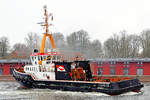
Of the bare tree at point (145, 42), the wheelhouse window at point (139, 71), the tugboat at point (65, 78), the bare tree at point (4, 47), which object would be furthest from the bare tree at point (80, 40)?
the tugboat at point (65, 78)

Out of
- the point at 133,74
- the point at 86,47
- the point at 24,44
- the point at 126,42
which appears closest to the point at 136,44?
the point at 126,42

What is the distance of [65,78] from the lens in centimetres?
2800

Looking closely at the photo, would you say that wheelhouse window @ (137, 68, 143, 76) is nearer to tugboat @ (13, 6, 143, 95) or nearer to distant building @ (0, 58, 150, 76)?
distant building @ (0, 58, 150, 76)

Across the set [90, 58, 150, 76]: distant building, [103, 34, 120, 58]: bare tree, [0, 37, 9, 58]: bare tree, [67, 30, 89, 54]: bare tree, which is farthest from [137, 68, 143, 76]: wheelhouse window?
[0, 37, 9, 58]: bare tree

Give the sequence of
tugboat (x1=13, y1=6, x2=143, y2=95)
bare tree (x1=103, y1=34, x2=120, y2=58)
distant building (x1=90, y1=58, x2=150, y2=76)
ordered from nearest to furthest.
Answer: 1. tugboat (x1=13, y1=6, x2=143, y2=95)
2. distant building (x1=90, y1=58, x2=150, y2=76)
3. bare tree (x1=103, y1=34, x2=120, y2=58)

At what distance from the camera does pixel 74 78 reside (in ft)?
91.6

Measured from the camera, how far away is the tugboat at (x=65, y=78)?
80.9ft

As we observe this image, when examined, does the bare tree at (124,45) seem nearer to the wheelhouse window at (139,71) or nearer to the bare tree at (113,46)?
the bare tree at (113,46)

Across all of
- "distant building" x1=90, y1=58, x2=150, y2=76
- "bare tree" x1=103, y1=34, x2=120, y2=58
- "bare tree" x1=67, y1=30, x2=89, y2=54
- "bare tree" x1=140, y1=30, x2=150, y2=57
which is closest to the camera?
"distant building" x1=90, y1=58, x2=150, y2=76

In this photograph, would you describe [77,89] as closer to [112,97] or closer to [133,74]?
[112,97]

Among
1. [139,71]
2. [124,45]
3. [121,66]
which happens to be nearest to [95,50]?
[124,45]

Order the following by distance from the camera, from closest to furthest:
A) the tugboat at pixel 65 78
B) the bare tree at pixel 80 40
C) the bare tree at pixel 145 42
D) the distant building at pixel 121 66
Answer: the tugboat at pixel 65 78, the distant building at pixel 121 66, the bare tree at pixel 145 42, the bare tree at pixel 80 40

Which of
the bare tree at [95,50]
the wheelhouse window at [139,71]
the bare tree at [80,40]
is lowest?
the wheelhouse window at [139,71]

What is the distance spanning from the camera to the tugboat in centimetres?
2467
